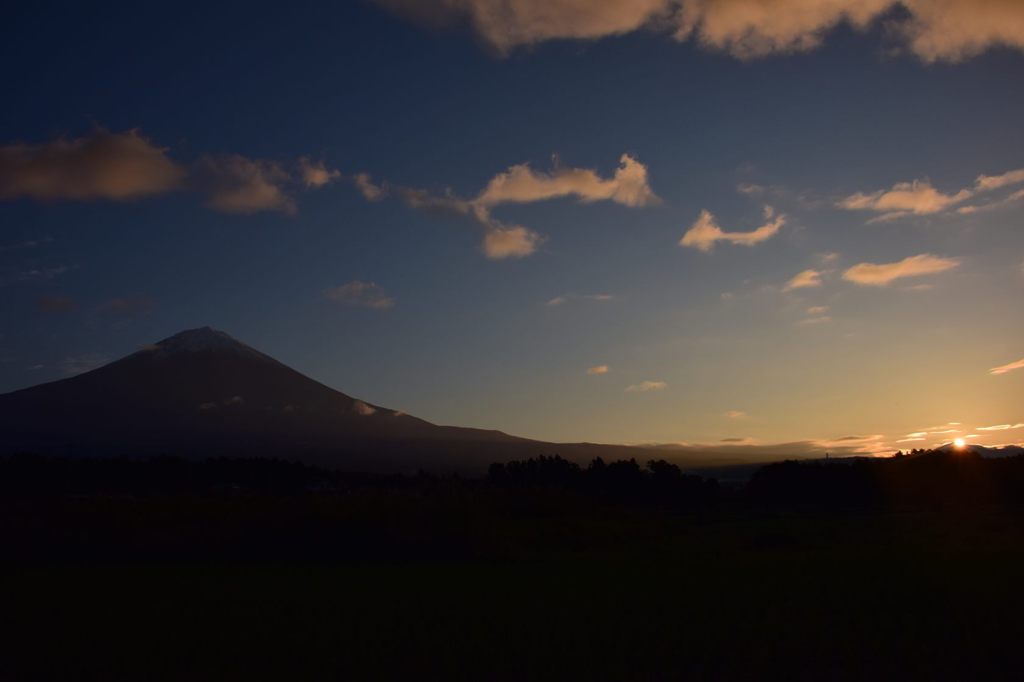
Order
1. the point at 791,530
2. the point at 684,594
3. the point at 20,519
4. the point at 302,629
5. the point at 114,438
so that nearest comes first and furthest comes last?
the point at 302,629 → the point at 684,594 → the point at 20,519 → the point at 791,530 → the point at 114,438

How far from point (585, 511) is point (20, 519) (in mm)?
19356

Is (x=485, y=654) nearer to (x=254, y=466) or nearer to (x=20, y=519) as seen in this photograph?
(x=20, y=519)

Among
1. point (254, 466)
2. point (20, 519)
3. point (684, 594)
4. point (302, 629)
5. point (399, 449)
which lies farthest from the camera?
point (399, 449)

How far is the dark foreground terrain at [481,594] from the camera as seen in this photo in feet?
26.6

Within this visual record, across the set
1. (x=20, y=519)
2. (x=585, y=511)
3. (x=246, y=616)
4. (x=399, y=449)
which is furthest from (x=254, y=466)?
(x=399, y=449)

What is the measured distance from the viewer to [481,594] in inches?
487

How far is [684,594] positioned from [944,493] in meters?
28.0

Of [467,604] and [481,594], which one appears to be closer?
[467,604]

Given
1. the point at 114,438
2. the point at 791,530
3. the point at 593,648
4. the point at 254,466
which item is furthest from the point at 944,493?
the point at 114,438

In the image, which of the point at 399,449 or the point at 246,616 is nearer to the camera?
the point at 246,616

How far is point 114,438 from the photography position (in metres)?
117

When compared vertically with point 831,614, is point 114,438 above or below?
above

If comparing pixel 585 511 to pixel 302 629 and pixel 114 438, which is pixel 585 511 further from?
pixel 114 438

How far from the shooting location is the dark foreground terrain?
812 centimetres
